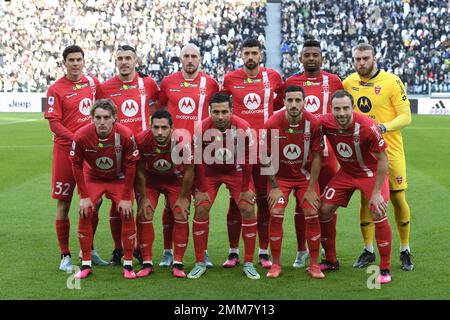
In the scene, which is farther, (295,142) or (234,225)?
(234,225)

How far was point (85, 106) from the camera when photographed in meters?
8.12

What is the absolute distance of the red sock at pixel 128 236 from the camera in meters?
7.55

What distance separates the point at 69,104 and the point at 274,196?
2.47 m

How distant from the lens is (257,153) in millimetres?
7855

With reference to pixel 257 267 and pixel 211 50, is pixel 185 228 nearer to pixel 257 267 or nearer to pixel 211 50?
pixel 257 267

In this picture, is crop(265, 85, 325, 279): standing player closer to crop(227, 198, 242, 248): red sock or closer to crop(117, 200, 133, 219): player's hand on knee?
crop(227, 198, 242, 248): red sock

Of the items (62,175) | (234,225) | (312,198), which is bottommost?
(234,225)

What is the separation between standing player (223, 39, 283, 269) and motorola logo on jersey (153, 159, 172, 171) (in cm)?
88

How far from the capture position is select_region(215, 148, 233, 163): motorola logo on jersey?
7.71 m

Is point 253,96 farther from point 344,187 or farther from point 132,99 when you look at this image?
point 344,187

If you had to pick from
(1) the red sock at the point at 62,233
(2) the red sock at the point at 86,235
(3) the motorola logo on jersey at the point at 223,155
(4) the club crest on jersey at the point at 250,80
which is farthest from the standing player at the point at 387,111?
(1) the red sock at the point at 62,233

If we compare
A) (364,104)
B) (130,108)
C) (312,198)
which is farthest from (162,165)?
(364,104)

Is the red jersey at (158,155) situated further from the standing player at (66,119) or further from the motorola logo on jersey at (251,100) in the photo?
the motorola logo on jersey at (251,100)

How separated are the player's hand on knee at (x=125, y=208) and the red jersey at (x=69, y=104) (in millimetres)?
990
